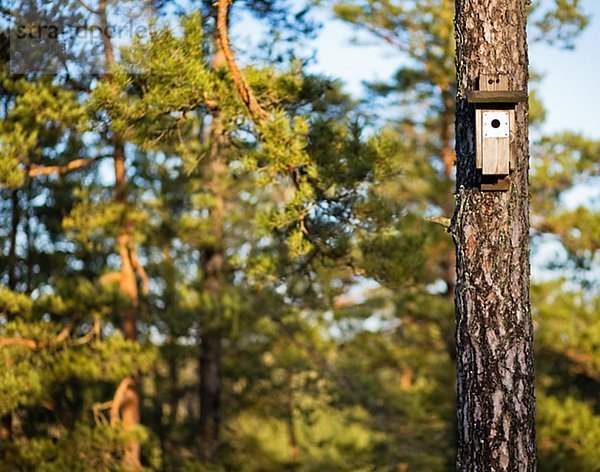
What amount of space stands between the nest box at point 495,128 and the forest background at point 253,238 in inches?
59.7

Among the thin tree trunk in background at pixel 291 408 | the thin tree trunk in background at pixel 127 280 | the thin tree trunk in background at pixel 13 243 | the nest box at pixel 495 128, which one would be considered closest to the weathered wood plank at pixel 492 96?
the nest box at pixel 495 128

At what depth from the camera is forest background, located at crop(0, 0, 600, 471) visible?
19.1ft

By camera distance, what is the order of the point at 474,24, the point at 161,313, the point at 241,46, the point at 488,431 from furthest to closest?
the point at 161,313 → the point at 241,46 → the point at 474,24 → the point at 488,431

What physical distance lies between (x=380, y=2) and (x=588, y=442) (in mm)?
5602

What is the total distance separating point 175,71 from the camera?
215 inches

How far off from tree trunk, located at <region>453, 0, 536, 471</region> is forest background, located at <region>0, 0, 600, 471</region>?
147cm

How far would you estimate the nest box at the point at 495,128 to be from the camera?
12.9 feet

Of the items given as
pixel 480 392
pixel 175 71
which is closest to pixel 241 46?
pixel 175 71

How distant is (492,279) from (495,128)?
0.71 meters

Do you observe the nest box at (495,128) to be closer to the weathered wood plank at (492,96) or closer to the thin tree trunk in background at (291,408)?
the weathered wood plank at (492,96)

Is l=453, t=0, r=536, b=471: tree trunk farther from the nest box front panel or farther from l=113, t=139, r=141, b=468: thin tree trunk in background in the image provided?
l=113, t=139, r=141, b=468: thin tree trunk in background

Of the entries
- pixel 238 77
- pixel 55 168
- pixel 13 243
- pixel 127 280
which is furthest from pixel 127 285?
pixel 238 77

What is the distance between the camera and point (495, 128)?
4.03 meters

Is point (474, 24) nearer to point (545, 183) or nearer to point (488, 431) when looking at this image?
point (488, 431)
